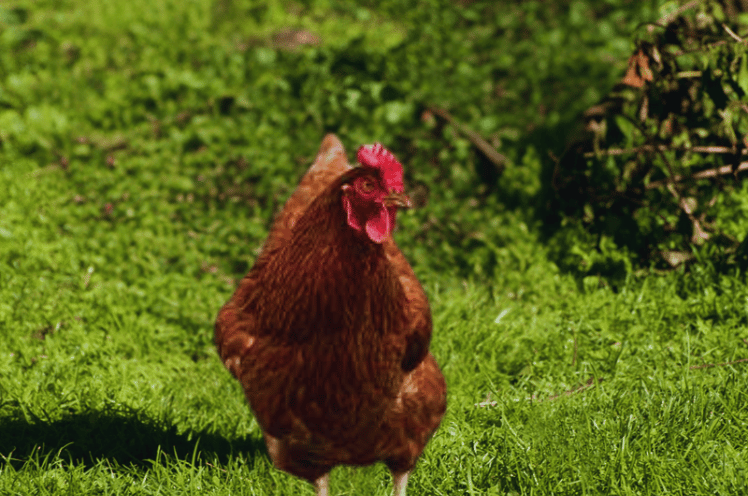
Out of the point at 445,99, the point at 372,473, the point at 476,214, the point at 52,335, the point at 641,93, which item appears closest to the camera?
the point at 372,473

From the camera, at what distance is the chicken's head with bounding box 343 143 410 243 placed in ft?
8.21

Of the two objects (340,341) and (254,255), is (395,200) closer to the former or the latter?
A: (340,341)

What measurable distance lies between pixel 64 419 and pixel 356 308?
5.27ft

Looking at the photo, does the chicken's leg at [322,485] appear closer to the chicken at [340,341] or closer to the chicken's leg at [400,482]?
the chicken at [340,341]

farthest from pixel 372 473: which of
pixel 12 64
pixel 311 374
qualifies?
pixel 12 64

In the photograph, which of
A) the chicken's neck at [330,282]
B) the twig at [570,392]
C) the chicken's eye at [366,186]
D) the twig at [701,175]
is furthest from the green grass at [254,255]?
the chicken's eye at [366,186]

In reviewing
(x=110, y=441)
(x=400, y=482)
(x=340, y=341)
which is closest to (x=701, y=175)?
(x=400, y=482)

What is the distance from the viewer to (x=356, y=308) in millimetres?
2646

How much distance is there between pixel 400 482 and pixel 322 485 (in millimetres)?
294

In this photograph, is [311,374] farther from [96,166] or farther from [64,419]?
[96,166]

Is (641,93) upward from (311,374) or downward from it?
upward

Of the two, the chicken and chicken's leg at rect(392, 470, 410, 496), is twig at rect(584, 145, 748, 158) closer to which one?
the chicken

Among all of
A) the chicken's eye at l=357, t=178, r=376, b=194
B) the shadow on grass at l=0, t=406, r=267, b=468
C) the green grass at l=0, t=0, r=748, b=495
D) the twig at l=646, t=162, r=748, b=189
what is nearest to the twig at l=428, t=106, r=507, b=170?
the green grass at l=0, t=0, r=748, b=495

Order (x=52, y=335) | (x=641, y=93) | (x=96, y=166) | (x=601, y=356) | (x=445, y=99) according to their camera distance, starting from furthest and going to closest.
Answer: (x=445, y=99)
(x=96, y=166)
(x=641, y=93)
(x=52, y=335)
(x=601, y=356)
